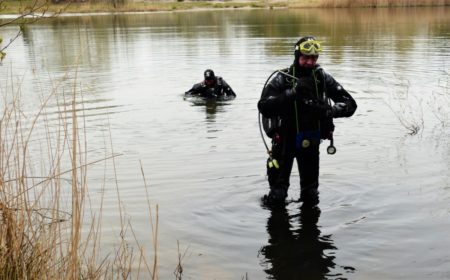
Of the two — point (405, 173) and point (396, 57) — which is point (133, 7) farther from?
point (405, 173)

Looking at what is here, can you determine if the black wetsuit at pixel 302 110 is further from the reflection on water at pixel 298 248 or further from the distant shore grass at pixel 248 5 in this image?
the distant shore grass at pixel 248 5

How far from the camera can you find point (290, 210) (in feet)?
19.4

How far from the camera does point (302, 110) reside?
5.22 meters

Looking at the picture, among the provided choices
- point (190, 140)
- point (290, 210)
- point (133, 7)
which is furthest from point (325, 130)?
point (133, 7)

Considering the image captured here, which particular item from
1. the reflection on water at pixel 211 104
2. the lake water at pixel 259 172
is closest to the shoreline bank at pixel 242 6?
the lake water at pixel 259 172

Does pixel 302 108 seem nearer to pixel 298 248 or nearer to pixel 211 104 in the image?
pixel 298 248

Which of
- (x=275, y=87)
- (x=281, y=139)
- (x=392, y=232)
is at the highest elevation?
(x=275, y=87)

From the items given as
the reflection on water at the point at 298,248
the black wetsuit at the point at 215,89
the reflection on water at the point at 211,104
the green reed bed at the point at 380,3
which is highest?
the green reed bed at the point at 380,3

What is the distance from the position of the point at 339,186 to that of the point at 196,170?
1.95 metres

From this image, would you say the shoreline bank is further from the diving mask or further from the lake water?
the diving mask

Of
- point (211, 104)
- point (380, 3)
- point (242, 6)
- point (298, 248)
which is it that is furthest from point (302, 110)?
point (242, 6)

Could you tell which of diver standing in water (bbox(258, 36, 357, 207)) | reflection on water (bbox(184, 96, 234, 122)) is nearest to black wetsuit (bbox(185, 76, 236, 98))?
reflection on water (bbox(184, 96, 234, 122))

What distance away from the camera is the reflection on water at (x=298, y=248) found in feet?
15.1

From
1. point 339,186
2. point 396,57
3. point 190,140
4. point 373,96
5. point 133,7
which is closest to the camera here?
point 339,186
